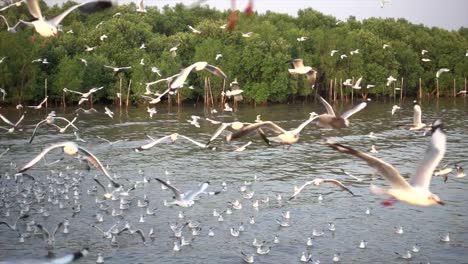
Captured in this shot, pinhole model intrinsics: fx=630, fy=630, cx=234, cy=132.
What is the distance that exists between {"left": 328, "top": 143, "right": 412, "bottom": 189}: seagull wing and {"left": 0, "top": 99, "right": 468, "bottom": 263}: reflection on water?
978 centimetres

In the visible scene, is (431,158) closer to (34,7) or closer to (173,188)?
(34,7)

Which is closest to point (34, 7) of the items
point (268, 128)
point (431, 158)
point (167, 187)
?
point (268, 128)

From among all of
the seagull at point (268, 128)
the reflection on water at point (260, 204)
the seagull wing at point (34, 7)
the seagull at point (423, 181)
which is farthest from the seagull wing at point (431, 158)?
the reflection on water at point (260, 204)

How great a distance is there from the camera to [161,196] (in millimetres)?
26844

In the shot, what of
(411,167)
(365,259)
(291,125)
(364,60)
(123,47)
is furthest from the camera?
(364,60)

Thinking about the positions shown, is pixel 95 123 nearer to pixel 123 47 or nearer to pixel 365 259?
pixel 123 47

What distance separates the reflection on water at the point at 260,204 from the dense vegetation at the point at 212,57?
2263 cm

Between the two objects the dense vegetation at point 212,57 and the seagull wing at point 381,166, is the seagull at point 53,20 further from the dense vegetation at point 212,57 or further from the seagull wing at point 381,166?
the dense vegetation at point 212,57

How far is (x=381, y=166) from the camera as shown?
8781 mm

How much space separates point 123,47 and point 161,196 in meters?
49.5

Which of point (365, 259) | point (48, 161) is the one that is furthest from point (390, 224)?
point (48, 161)

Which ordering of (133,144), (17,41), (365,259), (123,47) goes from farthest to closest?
(123,47), (17,41), (133,144), (365,259)

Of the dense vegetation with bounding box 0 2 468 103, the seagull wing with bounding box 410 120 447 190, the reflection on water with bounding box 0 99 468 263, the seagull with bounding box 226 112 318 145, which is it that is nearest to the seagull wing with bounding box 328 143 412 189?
the seagull wing with bounding box 410 120 447 190

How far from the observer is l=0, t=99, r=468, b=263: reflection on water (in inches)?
771
